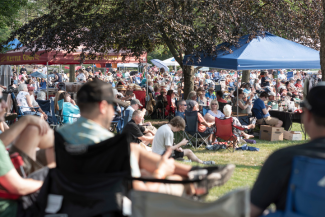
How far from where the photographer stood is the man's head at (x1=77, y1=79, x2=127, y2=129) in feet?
7.90

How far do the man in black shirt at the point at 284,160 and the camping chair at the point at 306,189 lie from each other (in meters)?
0.05

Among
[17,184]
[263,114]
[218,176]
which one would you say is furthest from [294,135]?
[17,184]

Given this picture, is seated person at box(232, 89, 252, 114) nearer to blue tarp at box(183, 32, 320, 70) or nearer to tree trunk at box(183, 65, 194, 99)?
blue tarp at box(183, 32, 320, 70)

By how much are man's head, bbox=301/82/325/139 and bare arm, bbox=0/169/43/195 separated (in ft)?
6.14

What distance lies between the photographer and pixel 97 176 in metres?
2.28

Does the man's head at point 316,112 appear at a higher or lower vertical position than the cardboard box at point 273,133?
higher

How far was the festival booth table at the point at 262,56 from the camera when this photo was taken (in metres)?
10.2

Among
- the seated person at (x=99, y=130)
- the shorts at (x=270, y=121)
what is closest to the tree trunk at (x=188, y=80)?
the shorts at (x=270, y=121)

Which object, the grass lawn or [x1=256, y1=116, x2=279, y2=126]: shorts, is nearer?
the grass lawn

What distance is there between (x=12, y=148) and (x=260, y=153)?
23.2ft

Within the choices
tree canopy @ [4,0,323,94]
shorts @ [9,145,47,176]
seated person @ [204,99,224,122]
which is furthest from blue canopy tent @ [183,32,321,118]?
shorts @ [9,145,47,176]

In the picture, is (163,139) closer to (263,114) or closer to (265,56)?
(265,56)

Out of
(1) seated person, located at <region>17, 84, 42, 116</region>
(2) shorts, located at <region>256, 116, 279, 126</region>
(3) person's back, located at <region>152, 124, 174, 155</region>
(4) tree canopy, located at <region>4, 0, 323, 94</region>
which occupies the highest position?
(4) tree canopy, located at <region>4, 0, 323, 94</region>

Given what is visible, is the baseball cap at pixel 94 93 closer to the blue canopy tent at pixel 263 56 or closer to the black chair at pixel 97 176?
the black chair at pixel 97 176
